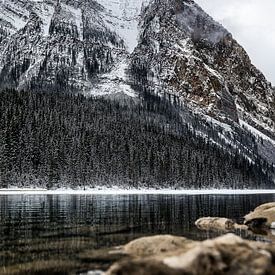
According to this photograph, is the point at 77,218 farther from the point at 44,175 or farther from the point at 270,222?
the point at 44,175

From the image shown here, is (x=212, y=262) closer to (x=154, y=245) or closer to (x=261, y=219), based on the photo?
(x=154, y=245)

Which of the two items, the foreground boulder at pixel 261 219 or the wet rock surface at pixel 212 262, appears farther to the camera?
the foreground boulder at pixel 261 219

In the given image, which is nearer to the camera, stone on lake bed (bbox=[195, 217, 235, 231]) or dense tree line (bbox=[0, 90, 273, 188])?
stone on lake bed (bbox=[195, 217, 235, 231])

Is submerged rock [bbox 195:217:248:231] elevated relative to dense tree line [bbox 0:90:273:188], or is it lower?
lower

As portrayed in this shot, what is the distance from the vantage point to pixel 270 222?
152 feet

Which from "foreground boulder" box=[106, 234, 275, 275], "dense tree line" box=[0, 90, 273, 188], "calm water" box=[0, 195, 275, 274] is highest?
"dense tree line" box=[0, 90, 273, 188]

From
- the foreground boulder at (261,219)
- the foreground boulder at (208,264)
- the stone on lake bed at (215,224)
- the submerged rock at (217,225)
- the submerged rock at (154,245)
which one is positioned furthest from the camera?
the foreground boulder at (261,219)

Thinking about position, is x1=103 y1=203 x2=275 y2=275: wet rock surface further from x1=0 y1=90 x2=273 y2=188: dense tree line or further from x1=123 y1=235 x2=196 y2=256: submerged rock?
x1=0 y1=90 x2=273 y2=188: dense tree line

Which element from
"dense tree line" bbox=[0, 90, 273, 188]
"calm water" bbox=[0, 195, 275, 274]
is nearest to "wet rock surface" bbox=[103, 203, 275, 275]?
"calm water" bbox=[0, 195, 275, 274]

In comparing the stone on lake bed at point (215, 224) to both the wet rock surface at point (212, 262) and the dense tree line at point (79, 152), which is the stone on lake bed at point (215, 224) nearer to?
the wet rock surface at point (212, 262)

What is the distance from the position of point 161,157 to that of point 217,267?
541 ft

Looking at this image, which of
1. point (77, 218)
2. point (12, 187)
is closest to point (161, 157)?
point (12, 187)

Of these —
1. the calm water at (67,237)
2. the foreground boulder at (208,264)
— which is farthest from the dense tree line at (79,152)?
the foreground boulder at (208,264)

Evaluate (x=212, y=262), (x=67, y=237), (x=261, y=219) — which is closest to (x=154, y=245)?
(x=67, y=237)
